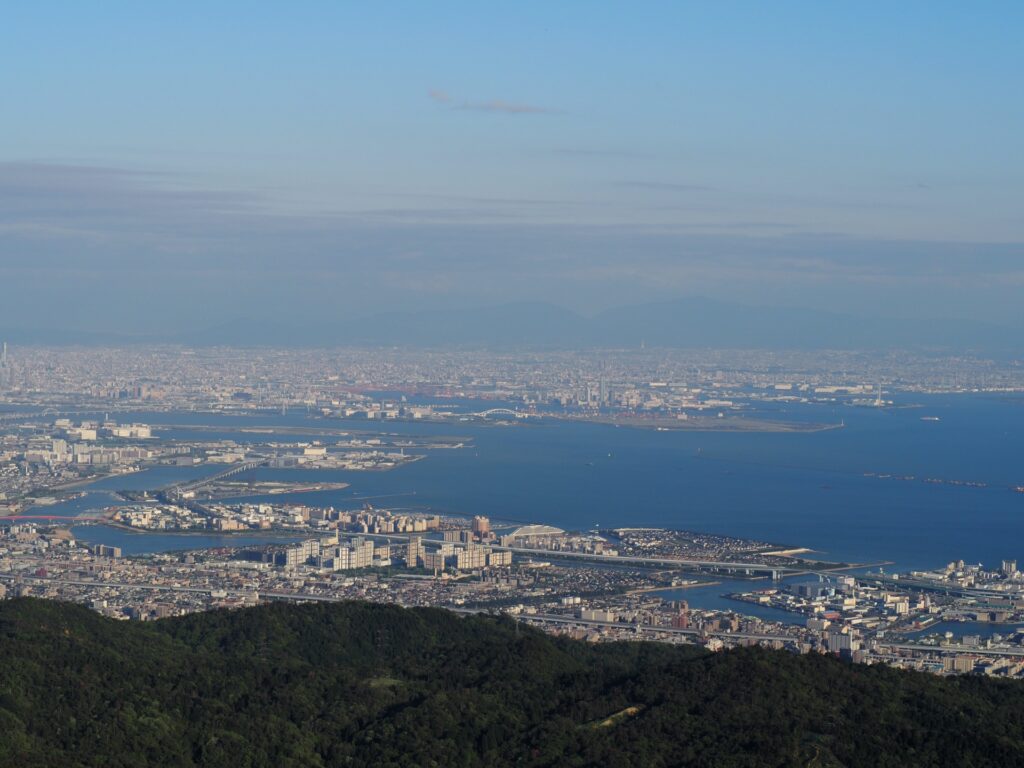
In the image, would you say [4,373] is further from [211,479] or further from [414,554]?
[414,554]

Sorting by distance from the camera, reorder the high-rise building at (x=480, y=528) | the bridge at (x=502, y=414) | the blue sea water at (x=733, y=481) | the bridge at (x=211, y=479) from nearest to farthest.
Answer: the high-rise building at (x=480, y=528) → the blue sea water at (x=733, y=481) → the bridge at (x=211, y=479) → the bridge at (x=502, y=414)

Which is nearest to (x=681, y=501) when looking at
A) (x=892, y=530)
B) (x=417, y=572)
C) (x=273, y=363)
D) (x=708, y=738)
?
(x=892, y=530)

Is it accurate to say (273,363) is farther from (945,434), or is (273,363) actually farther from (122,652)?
(122,652)

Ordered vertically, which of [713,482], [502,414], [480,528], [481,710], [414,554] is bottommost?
[414,554]

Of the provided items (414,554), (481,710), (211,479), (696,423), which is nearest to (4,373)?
(696,423)

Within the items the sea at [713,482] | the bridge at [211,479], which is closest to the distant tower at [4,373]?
the sea at [713,482]

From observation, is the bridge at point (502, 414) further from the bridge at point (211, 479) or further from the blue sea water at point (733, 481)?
the bridge at point (211, 479)
